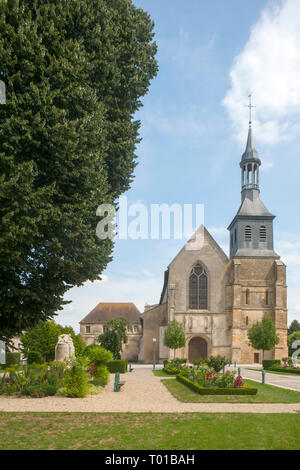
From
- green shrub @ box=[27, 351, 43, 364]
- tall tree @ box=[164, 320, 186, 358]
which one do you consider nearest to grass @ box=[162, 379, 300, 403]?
green shrub @ box=[27, 351, 43, 364]

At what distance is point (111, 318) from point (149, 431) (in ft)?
168

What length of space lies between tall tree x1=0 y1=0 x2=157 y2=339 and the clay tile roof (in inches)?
1820

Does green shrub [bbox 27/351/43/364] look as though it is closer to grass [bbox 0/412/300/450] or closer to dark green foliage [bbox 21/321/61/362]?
dark green foliage [bbox 21/321/61/362]

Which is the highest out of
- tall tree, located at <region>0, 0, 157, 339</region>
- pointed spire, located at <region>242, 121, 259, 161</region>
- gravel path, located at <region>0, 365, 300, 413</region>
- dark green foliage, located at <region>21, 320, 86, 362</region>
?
pointed spire, located at <region>242, 121, 259, 161</region>

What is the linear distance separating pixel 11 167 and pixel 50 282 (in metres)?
4.18

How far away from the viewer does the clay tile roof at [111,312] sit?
195ft

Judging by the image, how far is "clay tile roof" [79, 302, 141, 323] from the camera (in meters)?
59.3

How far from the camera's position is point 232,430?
28.0ft

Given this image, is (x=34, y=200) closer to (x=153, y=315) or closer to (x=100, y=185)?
(x=100, y=185)

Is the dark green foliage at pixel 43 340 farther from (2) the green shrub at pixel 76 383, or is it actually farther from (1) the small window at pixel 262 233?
(1) the small window at pixel 262 233

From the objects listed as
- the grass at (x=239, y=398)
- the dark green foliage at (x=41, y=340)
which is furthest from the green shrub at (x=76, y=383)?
the dark green foliage at (x=41, y=340)

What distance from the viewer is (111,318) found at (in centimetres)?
5859
